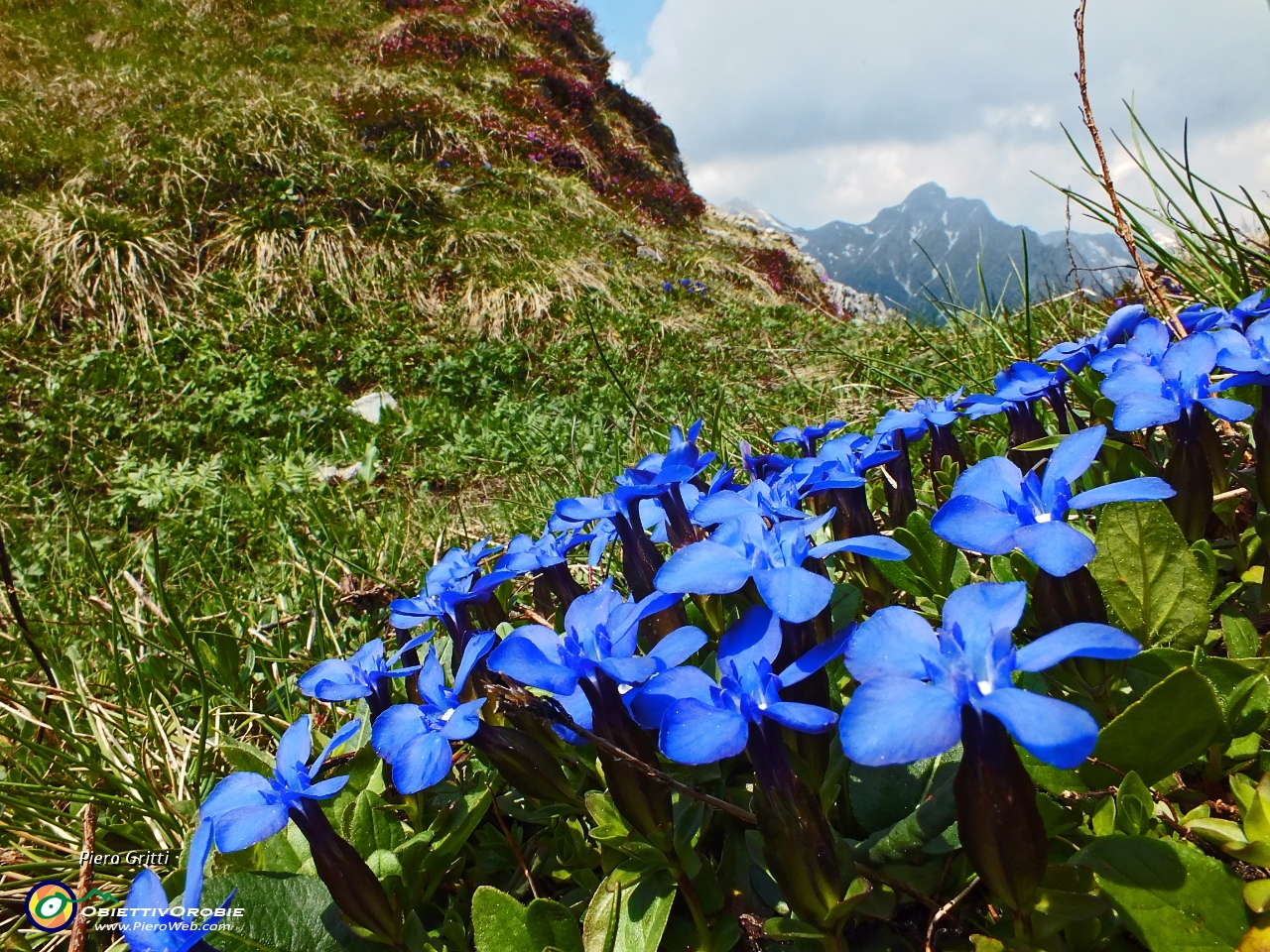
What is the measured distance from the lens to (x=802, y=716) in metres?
0.76

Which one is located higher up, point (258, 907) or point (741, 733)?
point (741, 733)

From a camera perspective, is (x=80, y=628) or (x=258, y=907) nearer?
(x=258, y=907)

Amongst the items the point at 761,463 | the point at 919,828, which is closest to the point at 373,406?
the point at 761,463

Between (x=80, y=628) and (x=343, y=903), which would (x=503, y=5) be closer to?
(x=80, y=628)

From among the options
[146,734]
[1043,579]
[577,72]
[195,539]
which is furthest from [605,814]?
[577,72]

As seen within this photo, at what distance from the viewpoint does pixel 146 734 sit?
173cm

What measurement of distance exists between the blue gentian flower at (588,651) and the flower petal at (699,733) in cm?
10

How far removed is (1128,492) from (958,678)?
38 centimetres

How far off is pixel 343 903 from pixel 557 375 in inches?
216

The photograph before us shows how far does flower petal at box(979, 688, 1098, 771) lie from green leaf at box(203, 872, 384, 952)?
2.99 feet

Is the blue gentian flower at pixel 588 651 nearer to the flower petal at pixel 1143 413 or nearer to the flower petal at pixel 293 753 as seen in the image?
the flower petal at pixel 293 753

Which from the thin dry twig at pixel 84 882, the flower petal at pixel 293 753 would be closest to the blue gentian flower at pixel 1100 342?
the flower petal at pixel 293 753

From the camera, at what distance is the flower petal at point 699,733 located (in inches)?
29.4

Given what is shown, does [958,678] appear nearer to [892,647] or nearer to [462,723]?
[892,647]
